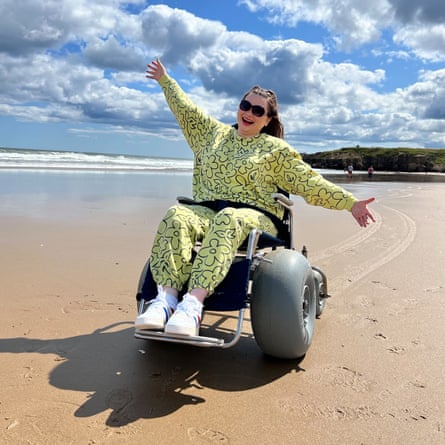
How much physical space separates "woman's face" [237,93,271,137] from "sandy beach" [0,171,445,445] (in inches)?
66.6

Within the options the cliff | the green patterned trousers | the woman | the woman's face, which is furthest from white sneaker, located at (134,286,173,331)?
the cliff

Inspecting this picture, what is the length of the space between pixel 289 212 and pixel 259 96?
1.04m

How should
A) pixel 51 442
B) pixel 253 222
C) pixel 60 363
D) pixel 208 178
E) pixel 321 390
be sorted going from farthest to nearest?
pixel 208 178 → pixel 253 222 → pixel 60 363 → pixel 321 390 → pixel 51 442

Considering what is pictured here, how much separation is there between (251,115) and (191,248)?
1.40 metres

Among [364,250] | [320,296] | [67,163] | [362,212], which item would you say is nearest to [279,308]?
[362,212]

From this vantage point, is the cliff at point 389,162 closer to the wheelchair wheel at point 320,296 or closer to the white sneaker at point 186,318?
the wheelchair wheel at point 320,296

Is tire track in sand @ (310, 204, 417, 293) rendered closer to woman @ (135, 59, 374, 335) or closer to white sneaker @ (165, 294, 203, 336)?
woman @ (135, 59, 374, 335)

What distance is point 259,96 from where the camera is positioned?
4.35m

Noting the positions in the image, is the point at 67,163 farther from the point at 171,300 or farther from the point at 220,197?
the point at 171,300

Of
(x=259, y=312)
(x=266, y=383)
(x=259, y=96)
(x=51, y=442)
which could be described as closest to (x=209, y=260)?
(x=259, y=312)

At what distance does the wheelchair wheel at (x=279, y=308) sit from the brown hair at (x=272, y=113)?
59.9 inches

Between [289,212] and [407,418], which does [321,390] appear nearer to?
[407,418]

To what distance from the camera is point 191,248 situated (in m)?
3.54

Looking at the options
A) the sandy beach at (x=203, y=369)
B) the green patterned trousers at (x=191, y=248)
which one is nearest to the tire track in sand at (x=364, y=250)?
the sandy beach at (x=203, y=369)
